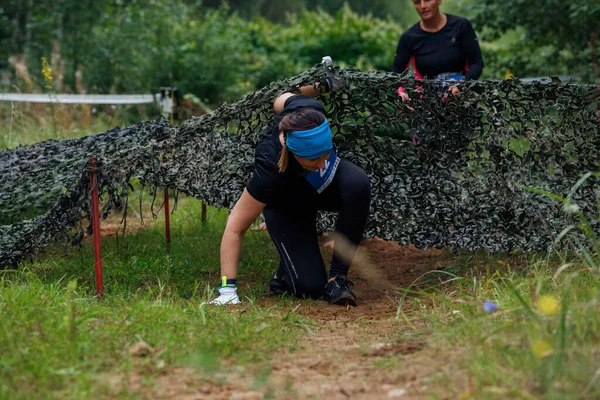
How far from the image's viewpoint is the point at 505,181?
4.36 meters

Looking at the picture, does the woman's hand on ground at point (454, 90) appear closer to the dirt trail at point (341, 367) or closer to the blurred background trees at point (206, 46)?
the dirt trail at point (341, 367)

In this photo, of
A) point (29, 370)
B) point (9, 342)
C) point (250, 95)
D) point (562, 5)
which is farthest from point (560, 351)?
point (562, 5)

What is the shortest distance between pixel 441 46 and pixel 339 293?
6.64 feet

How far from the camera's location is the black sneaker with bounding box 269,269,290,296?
4566mm

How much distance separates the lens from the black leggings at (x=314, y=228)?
4207mm

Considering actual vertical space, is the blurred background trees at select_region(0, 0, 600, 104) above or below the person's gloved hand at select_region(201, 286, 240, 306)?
above

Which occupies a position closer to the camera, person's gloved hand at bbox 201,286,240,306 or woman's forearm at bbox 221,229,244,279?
person's gloved hand at bbox 201,286,240,306

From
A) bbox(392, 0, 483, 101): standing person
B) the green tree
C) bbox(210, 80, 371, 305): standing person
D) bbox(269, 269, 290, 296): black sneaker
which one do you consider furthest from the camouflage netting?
the green tree

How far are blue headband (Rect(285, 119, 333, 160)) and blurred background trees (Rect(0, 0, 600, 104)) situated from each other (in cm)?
395

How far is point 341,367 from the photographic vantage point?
2.97 meters

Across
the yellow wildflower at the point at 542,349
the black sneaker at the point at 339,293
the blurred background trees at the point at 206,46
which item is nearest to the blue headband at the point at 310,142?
the black sneaker at the point at 339,293

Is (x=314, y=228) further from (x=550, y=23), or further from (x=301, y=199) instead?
(x=550, y=23)

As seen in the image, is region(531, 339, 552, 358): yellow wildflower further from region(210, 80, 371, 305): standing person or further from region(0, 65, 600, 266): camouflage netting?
region(0, 65, 600, 266): camouflage netting

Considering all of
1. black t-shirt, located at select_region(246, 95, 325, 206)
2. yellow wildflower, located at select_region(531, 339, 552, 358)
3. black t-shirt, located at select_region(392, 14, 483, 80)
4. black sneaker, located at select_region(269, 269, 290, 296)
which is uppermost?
black t-shirt, located at select_region(392, 14, 483, 80)
